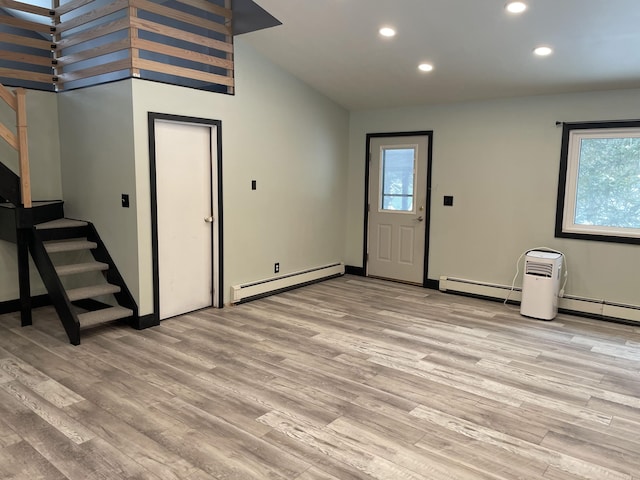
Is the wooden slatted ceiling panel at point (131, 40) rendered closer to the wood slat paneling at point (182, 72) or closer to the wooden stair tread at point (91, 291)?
the wood slat paneling at point (182, 72)

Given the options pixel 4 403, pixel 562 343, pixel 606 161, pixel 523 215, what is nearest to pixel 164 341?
pixel 4 403

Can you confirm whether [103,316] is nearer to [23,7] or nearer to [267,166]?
[267,166]

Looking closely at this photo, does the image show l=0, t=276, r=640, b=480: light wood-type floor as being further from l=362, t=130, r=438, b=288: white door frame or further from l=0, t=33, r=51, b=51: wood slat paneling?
l=0, t=33, r=51, b=51: wood slat paneling

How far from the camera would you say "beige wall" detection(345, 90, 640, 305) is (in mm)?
4949

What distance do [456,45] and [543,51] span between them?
747mm

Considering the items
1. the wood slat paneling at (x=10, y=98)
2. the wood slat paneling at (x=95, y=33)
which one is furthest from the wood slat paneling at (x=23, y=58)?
the wood slat paneling at (x=10, y=98)

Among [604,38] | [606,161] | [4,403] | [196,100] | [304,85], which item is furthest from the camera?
[304,85]

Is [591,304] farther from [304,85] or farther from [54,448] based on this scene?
[54,448]

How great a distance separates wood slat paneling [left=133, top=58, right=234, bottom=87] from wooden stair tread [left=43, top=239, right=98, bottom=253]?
5.77 feet

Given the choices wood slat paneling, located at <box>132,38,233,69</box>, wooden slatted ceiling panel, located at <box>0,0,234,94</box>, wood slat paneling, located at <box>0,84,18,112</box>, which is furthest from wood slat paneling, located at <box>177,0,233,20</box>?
wood slat paneling, located at <box>0,84,18,112</box>

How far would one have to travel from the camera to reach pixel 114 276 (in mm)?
4559

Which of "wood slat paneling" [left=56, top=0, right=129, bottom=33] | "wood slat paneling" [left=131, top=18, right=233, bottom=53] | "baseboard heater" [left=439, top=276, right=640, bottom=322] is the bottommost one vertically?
"baseboard heater" [left=439, top=276, right=640, bottom=322]

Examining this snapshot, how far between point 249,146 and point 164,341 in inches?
90.4

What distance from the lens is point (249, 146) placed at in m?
5.26
